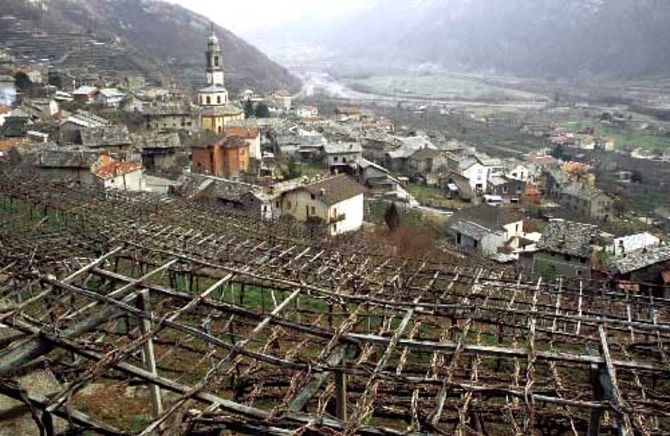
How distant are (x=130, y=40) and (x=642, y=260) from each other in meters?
84.2

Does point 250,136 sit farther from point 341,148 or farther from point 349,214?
point 349,214

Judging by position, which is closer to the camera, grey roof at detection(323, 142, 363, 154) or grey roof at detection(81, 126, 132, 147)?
grey roof at detection(81, 126, 132, 147)

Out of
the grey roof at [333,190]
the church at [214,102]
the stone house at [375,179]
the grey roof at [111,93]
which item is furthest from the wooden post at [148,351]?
the grey roof at [111,93]

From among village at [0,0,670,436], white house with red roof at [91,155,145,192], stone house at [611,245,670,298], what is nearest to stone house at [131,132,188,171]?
village at [0,0,670,436]

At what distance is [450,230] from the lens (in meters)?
29.9

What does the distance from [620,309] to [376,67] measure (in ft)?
468

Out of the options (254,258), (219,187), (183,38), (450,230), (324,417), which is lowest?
(450,230)

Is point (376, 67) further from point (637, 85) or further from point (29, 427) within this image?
point (29, 427)

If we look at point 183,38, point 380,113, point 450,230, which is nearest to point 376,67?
point 183,38

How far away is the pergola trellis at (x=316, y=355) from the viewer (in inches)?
161

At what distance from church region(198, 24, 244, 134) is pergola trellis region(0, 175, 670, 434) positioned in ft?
117

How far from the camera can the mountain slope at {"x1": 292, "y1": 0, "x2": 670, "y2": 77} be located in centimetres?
10712

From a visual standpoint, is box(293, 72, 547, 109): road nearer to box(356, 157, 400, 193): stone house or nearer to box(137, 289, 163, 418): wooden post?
box(356, 157, 400, 193): stone house

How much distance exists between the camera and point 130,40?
8856 centimetres
